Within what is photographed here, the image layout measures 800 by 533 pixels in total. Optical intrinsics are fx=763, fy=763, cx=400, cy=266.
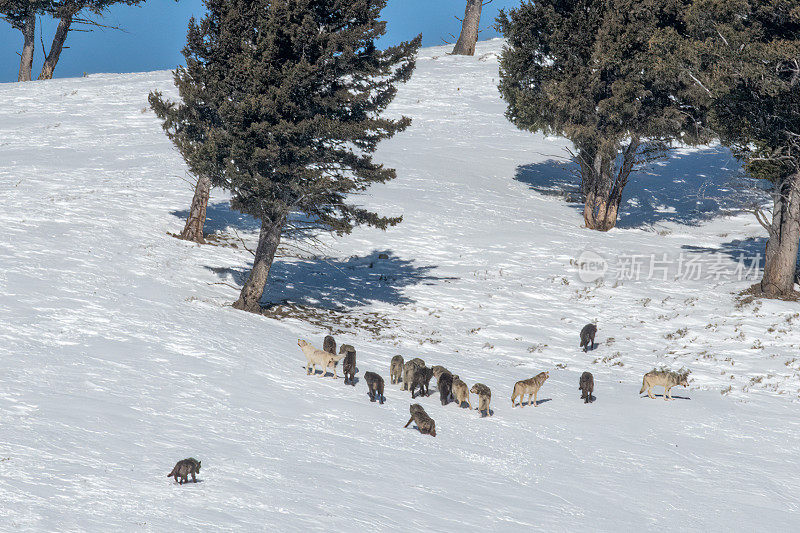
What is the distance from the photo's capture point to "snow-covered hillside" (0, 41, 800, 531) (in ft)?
32.1

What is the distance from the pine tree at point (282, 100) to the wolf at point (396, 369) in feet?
18.6

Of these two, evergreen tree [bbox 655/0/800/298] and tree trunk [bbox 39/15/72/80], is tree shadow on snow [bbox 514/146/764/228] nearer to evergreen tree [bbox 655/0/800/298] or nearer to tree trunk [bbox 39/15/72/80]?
evergreen tree [bbox 655/0/800/298]

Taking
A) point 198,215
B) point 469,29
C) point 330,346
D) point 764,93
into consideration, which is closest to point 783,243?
A: point 764,93

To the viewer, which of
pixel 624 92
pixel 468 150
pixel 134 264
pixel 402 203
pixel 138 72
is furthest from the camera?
pixel 138 72

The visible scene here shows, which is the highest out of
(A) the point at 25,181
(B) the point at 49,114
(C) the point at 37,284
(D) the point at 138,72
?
(D) the point at 138,72

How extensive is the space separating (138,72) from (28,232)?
41663 millimetres

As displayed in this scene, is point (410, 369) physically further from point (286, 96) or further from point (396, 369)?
point (286, 96)

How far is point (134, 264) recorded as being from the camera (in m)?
23.1

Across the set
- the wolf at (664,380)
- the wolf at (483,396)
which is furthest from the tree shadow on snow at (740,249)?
the wolf at (483,396)

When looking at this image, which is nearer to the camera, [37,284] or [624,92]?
[37,284]

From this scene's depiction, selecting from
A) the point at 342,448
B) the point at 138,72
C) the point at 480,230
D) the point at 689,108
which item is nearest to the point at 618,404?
the point at 342,448

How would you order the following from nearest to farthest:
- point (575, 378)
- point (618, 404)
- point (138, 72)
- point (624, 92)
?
point (618, 404), point (575, 378), point (624, 92), point (138, 72)

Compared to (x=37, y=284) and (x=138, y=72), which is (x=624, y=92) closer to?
(x=37, y=284)

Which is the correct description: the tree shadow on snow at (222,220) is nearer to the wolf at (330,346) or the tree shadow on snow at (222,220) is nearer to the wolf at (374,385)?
the wolf at (330,346)
